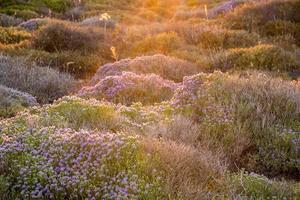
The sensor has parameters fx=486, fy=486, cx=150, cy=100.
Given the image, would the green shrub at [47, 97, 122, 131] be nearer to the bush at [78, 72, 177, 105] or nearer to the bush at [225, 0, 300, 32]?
the bush at [78, 72, 177, 105]

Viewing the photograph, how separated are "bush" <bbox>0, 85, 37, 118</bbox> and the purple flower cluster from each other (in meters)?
2.59

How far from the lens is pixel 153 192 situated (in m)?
4.20

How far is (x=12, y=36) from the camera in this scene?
15094 mm

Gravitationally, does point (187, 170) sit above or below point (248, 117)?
above

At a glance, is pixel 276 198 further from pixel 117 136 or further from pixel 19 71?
pixel 19 71

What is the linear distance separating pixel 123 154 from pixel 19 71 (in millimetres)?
6348

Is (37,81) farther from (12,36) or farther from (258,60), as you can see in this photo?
(12,36)

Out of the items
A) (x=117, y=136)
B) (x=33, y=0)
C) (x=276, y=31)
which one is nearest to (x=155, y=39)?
(x=276, y=31)

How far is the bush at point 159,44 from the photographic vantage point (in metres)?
13.3

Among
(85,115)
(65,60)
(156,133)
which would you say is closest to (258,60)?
(65,60)

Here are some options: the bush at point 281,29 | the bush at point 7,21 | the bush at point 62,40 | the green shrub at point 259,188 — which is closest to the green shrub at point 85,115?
the green shrub at point 259,188

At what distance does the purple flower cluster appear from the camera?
14.1 feet

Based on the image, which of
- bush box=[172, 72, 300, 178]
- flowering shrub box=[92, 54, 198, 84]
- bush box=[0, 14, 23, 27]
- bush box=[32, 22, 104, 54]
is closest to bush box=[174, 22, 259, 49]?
bush box=[32, 22, 104, 54]

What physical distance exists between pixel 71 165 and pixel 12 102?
3.83m
